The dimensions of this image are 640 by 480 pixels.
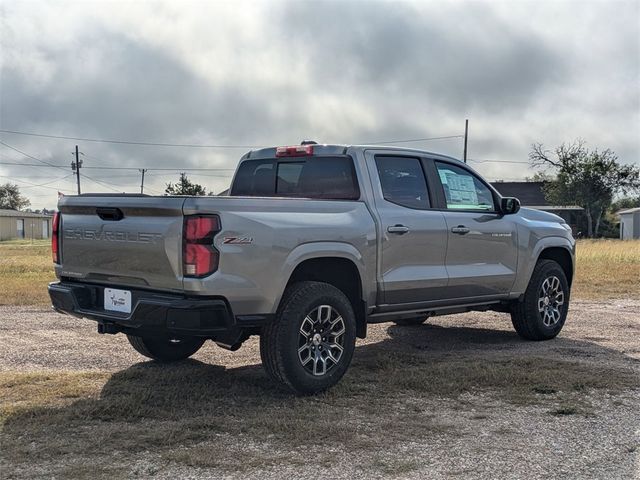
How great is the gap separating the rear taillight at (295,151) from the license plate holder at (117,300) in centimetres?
205

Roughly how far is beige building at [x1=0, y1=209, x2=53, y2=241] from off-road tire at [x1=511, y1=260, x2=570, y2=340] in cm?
6658

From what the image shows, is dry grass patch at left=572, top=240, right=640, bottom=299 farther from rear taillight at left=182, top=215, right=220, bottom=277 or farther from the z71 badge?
rear taillight at left=182, top=215, right=220, bottom=277

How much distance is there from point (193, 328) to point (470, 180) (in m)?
3.52

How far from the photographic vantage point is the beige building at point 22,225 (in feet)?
219

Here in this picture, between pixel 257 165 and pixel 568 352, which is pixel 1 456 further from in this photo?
pixel 568 352

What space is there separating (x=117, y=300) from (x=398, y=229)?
92.2 inches

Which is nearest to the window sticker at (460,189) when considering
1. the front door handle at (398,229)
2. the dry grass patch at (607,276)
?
the front door handle at (398,229)

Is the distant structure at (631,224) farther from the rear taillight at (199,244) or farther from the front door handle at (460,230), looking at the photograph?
the rear taillight at (199,244)

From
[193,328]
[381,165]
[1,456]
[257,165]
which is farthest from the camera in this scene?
[257,165]

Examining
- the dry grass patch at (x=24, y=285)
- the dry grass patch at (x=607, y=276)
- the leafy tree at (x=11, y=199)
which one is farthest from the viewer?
the leafy tree at (x=11, y=199)

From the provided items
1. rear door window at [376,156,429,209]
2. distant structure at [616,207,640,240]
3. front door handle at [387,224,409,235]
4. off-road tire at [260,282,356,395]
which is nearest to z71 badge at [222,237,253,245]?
off-road tire at [260,282,356,395]

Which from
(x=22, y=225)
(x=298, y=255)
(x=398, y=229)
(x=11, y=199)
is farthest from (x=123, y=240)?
(x=11, y=199)

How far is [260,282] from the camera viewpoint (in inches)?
183

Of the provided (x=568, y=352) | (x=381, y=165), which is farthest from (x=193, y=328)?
(x=568, y=352)
